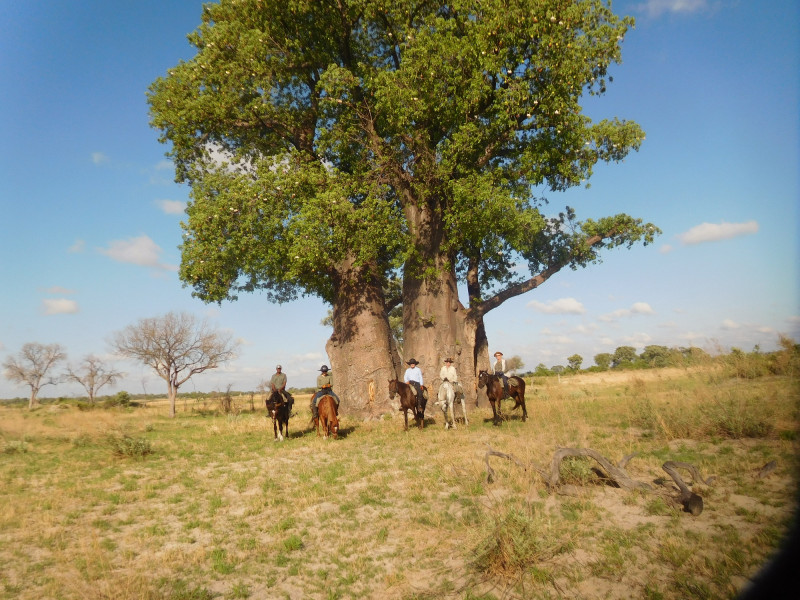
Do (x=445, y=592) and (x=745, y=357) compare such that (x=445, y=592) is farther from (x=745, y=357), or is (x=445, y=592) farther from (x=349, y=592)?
(x=745, y=357)

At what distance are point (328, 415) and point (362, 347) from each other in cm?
508

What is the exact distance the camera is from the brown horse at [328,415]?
15297mm

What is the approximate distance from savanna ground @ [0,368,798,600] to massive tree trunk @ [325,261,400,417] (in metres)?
6.60

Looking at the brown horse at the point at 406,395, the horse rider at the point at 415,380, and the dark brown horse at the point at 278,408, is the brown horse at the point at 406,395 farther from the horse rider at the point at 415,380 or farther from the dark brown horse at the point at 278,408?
the dark brown horse at the point at 278,408

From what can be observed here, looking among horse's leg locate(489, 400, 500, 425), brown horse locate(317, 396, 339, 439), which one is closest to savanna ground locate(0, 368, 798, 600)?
brown horse locate(317, 396, 339, 439)

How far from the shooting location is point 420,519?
272 inches

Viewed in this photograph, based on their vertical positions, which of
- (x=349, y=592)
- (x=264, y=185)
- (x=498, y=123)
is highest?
(x=498, y=123)

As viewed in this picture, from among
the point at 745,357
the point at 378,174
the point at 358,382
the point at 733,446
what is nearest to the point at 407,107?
the point at 378,174

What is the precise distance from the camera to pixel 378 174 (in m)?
18.1

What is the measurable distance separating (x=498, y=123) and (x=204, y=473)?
14463mm

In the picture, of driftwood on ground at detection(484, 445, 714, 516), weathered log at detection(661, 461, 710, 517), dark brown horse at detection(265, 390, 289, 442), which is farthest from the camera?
dark brown horse at detection(265, 390, 289, 442)

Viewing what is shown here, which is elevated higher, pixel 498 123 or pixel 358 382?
pixel 498 123

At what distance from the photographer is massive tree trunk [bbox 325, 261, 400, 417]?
19828mm

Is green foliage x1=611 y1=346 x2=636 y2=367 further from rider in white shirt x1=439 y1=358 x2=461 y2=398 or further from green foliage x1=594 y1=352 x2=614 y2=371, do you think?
rider in white shirt x1=439 y1=358 x2=461 y2=398
